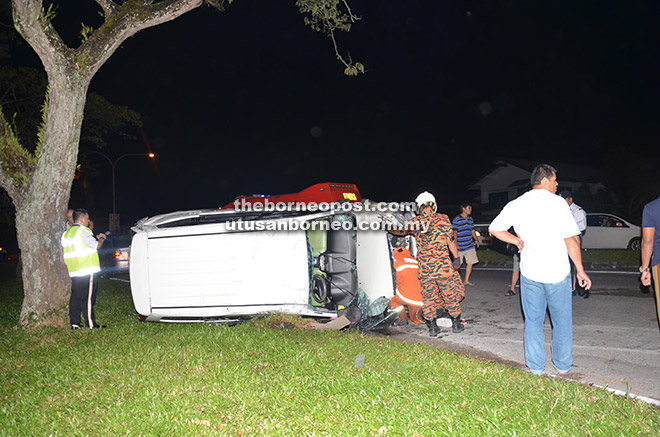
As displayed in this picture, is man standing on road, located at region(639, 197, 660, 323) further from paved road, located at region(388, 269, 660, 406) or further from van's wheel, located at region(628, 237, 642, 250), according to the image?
van's wheel, located at region(628, 237, 642, 250)

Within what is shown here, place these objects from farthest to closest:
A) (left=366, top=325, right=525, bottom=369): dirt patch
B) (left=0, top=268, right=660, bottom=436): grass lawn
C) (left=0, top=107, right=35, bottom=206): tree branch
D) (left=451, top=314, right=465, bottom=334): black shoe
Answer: (left=0, top=107, right=35, bottom=206): tree branch, (left=451, top=314, right=465, bottom=334): black shoe, (left=366, top=325, right=525, bottom=369): dirt patch, (left=0, top=268, right=660, bottom=436): grass lawn

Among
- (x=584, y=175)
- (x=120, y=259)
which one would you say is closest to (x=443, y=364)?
(x=120, y=259)

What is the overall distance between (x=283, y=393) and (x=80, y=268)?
14.5 ft

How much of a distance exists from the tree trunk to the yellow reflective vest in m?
0.32

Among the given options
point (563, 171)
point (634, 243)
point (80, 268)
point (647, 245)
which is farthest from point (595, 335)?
point (563, 171)

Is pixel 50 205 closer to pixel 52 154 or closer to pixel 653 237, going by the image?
pixel 52 154

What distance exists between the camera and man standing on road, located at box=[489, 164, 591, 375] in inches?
184

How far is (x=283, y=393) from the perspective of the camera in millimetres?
4301

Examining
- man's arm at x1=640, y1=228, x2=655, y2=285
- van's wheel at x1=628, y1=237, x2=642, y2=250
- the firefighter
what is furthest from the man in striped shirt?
van's wheel at x1=628, y1=237, x2=642, y2=250

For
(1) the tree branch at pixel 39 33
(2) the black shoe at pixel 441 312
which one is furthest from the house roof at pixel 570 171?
(1) the tree branch at pixel 39 33

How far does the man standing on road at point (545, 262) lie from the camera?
15.4 ft

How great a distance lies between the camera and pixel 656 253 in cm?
455

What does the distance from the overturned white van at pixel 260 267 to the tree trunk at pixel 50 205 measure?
1464 millimetres

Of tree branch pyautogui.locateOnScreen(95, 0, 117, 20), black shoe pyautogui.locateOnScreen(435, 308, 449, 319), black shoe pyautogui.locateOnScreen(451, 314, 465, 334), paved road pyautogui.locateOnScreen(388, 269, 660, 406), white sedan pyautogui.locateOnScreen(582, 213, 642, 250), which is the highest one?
tree branch pyautogui.locateOnScreen(95, 0, 117, 20)
